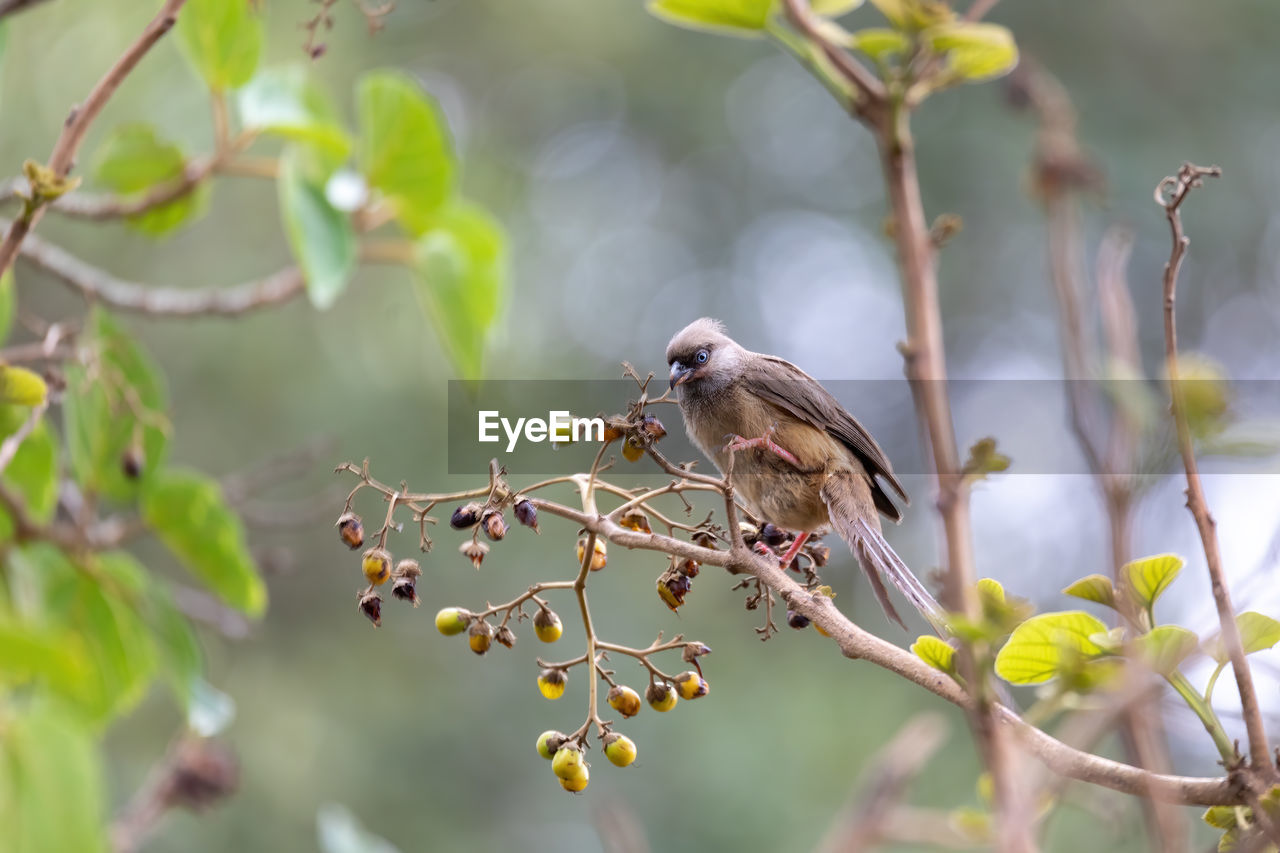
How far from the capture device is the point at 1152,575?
1.14 m

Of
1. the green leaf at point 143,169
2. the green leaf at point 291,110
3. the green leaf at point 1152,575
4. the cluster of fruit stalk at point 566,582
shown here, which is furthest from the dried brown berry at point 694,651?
the green leaf at point 143,169

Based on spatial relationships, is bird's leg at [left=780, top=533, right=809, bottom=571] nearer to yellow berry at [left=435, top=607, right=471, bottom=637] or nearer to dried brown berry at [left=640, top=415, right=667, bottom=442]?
dried brown berry at [left=640, top=415, right=667, bottom=442]

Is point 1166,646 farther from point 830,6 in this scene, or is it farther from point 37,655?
point 830,6

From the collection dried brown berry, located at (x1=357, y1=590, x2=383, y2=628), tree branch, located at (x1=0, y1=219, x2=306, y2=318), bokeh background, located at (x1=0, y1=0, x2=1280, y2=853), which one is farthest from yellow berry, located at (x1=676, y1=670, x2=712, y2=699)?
bokeh background, located at (x1=0, y1=0, x2=1280, y2=853)

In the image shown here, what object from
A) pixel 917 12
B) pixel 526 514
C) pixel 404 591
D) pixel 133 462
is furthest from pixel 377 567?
pixel 133 462

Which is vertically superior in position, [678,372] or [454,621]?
[678,372]

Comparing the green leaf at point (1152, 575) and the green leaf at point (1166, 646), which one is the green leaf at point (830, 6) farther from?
the green leaf at point (1166, 646)

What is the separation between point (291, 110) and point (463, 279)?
52 cm

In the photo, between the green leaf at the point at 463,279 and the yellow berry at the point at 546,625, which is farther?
the green leaf at the point at 463,279

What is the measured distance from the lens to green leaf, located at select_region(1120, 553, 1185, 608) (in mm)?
1117

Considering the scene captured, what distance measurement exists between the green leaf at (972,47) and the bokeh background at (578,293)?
5242mm

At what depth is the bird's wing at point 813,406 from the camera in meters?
2.32

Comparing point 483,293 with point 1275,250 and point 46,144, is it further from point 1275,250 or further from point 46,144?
point 1275,250

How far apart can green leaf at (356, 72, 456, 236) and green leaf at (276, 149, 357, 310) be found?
0.20m
